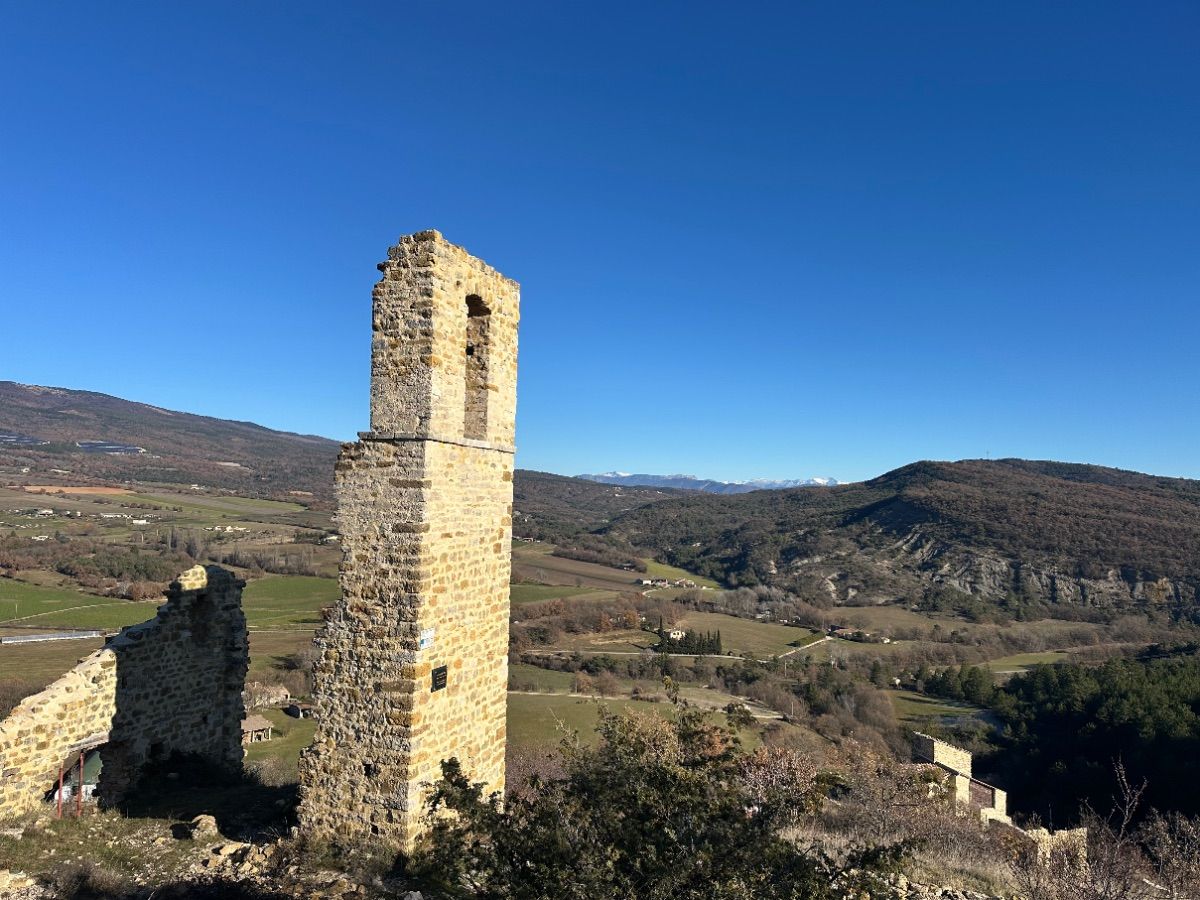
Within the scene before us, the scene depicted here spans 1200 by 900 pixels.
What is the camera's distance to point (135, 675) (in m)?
8.96

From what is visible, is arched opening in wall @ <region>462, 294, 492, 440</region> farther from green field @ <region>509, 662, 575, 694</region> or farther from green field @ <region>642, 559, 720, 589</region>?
green field @ <region>642, 559, 720, 589</region>

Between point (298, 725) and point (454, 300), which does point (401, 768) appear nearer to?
point (454, 300)

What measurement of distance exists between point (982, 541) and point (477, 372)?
76.4 metres

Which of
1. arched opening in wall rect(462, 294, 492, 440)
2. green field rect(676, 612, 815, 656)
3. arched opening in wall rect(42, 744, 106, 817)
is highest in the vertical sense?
arched opening in wall rect(462, 294, 492, 440)

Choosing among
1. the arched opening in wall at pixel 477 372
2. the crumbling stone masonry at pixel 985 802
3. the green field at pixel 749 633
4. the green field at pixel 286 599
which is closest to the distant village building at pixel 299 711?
the green field at pixel 286 599

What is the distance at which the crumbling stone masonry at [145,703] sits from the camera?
8.11m

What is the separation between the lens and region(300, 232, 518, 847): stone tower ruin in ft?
21.6

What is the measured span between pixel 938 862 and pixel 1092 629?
56.6m

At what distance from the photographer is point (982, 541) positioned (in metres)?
72.6

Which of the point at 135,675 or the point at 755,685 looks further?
the point at 755,685

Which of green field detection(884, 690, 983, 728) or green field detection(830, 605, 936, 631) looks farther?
green field detection(830, 605, 936, 631)

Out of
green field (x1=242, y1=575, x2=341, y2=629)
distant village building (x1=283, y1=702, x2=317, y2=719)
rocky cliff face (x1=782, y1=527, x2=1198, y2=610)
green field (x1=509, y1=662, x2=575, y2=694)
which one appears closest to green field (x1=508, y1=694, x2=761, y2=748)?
green field (x1=509, y1=662, x2=575, y2=694)

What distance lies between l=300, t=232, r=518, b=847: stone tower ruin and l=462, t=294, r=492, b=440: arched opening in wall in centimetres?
40

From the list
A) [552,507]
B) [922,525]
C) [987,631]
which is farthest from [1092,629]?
[552,507]
